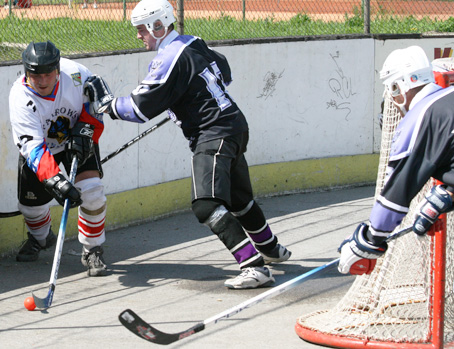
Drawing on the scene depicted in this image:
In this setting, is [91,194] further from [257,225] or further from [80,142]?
[257,225]

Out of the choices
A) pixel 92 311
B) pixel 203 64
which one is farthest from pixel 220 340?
pixel 203 64

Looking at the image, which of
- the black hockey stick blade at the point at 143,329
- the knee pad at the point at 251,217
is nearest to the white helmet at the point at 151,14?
the knee pad at the point at 251,217

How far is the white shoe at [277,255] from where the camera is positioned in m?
5.82

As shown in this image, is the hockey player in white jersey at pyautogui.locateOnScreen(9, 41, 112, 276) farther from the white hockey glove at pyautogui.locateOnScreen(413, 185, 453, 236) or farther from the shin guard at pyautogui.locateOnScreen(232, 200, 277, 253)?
the white hockey glove at pyautogui.locateOnScreen(413, 185, 453, 236)

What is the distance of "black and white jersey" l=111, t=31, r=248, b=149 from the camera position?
514 centimetres

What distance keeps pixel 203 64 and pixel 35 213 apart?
162 cm

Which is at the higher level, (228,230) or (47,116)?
(47,116)

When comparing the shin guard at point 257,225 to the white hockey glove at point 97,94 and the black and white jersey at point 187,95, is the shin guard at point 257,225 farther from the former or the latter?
the white hockey glove at point 97,94

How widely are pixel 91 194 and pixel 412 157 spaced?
2.66m

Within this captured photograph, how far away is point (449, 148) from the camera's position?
11.7 feet

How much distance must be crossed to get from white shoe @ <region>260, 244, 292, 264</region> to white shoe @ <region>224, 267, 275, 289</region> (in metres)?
0.49

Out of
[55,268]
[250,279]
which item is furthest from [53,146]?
[250,279]

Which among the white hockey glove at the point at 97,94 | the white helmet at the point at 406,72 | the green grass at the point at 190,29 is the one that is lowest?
the white hockey glove at the point at 97,94

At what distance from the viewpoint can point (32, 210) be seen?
584cm
